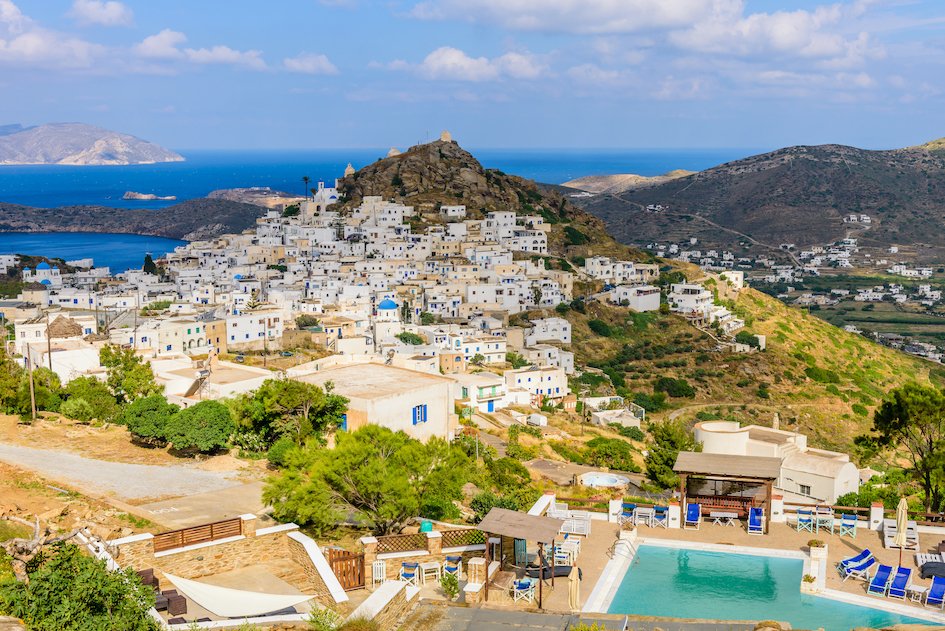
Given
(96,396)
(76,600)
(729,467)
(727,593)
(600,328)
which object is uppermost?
(76,600)

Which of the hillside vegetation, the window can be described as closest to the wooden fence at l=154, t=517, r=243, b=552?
the window

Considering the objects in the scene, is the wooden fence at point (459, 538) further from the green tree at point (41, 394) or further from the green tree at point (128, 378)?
the green tree at point (41, 394)

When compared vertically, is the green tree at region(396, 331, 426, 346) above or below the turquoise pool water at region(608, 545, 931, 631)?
below

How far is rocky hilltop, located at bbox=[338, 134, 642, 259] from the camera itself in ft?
256

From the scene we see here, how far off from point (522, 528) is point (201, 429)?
393 inches

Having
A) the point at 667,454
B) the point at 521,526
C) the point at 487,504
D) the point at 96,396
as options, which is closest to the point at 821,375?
the point at 667,454

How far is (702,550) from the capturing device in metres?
13.0

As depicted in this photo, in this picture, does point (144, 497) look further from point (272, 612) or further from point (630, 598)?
point (630, 598)

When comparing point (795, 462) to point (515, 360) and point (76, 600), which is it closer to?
point (76, 600)

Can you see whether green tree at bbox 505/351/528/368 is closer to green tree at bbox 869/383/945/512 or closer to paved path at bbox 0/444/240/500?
green tree at bbox 869/383/945/512

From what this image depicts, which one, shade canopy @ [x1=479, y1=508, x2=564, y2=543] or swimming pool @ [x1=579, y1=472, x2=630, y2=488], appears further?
swimming pool @ [x1=579, y1=472, x2=630, y2=488]

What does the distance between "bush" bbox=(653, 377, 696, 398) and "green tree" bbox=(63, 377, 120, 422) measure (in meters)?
34.6

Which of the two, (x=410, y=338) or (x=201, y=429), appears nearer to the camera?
(x=201, y=429)

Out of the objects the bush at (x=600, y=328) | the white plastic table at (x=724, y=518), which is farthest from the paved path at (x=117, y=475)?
the bush at (x=600, y=328)
